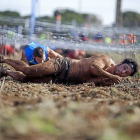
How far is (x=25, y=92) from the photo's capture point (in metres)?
5.23

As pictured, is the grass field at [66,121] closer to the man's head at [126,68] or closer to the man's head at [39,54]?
the man's head at [126,68]

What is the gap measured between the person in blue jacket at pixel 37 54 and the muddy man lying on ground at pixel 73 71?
1.75ft

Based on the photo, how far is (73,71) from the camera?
655cm

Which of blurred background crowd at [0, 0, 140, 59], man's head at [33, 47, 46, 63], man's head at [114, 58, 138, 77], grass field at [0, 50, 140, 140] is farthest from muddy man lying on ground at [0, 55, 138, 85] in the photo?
grass field at [0, 50, 140, 140]

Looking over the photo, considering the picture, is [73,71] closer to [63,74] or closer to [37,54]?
[63,74]

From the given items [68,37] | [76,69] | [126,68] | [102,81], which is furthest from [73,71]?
[68,37]

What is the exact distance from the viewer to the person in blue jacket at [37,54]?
6984 mm

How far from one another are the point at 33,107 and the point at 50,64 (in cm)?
323

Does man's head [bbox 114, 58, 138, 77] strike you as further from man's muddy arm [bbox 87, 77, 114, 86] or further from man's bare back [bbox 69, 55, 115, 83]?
man's muddy arm [bbox 87, 77, 114, 86]

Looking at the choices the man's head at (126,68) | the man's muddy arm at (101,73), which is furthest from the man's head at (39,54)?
the man's head at (126,68)

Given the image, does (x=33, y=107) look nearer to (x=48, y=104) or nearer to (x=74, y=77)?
(x=48, y=104)

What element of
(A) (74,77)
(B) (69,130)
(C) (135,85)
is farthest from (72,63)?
(B) (69,130)

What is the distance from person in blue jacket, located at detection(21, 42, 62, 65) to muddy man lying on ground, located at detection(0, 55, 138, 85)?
53 centimetres

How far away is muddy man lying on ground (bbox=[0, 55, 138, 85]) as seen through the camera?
628 centimetres
